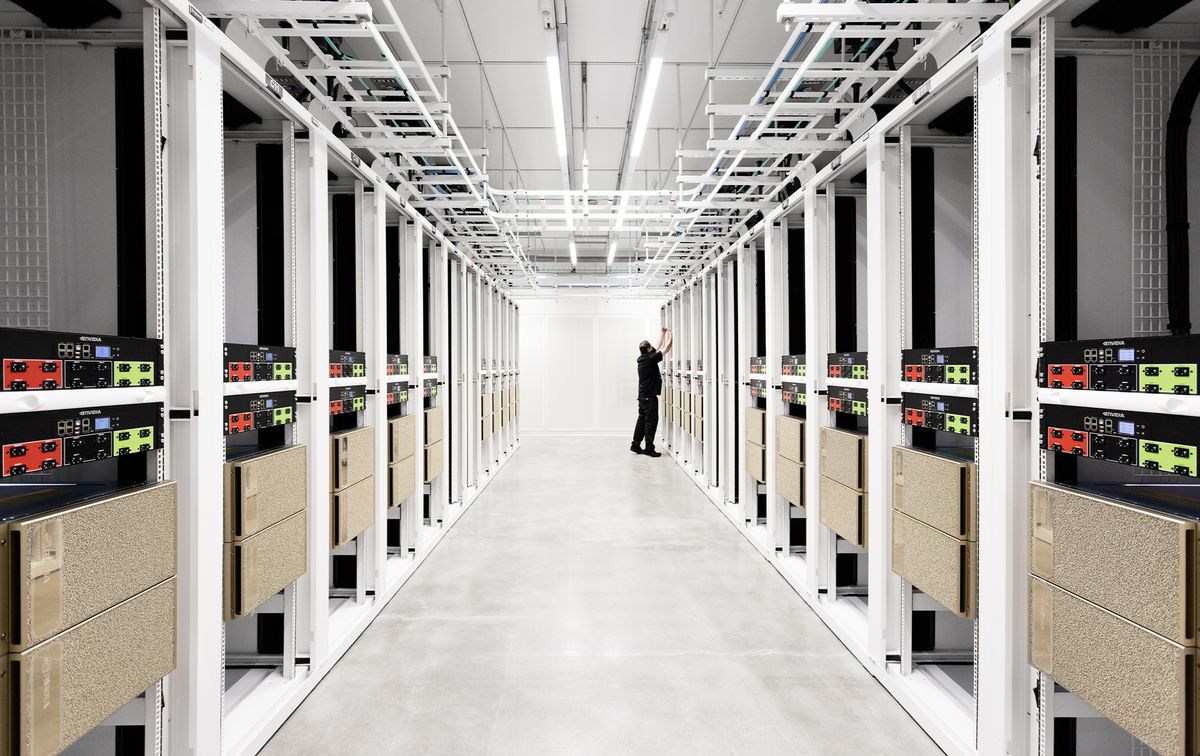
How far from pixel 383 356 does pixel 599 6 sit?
254 cm

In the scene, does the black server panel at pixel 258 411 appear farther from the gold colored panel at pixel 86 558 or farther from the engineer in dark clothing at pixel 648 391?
the engineer in dark clothing at pixel 648 391

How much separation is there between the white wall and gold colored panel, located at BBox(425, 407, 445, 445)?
795cm

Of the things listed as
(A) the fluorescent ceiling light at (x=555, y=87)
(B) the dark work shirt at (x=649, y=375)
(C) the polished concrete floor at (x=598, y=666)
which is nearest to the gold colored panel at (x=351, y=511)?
(C) the polished concrete floor at (x=598, y=666)

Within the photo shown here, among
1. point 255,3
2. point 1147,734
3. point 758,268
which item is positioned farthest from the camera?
point 758,268

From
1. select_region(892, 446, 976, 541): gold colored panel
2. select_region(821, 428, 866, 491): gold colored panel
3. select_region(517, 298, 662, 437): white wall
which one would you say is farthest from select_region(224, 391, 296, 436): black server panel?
select_region(517, 298, 662, 437): white wall

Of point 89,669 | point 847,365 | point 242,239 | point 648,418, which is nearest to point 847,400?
point 847,365

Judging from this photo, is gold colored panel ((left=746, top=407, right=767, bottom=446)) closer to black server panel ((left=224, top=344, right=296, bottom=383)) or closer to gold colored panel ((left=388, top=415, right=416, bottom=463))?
gold colored panel ((left=388, top=415, right=416, bottom=463))

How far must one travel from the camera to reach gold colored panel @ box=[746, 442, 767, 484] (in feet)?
16.2

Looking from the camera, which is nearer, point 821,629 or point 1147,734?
point 1147,734

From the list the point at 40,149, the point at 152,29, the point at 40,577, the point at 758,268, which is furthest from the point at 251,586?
the point at 758,268

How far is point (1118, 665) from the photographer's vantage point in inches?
60.8

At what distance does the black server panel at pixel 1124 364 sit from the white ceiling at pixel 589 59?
2068 millimetres

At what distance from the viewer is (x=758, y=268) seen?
558 cm

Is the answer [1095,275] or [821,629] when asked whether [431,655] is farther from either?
[1095,275]
